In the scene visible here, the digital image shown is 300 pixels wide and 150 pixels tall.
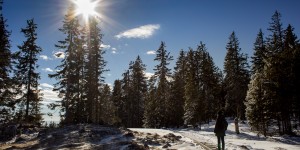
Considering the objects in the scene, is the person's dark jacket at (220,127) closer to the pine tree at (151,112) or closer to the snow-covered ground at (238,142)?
the snow-covered ground at (238,142)

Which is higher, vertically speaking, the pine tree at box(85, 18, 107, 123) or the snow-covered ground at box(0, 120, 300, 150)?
the pine tree at box(85, 18, 107, 123)

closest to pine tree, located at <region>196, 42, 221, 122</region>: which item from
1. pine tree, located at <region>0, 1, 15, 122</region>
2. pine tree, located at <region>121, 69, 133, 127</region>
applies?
pine tree, located at <region>121, 69, 133, 127</region>

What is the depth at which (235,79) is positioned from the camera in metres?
57.3

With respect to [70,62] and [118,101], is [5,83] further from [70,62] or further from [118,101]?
[118,101]

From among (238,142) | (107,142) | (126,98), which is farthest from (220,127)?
(126,98)

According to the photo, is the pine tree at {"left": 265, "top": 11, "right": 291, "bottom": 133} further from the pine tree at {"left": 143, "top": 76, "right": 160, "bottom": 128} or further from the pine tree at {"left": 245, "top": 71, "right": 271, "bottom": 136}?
the pine tree at {"left": 143, "top": 76, "right": 160, "bottom": 128}

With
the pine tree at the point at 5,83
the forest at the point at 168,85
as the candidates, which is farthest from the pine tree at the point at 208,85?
the pine tree at the point at 5,83

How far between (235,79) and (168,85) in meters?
12.9

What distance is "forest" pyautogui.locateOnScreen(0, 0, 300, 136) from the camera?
117ft

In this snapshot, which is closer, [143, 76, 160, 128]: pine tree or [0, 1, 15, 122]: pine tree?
[0, 1, 15, 122]: pine tree

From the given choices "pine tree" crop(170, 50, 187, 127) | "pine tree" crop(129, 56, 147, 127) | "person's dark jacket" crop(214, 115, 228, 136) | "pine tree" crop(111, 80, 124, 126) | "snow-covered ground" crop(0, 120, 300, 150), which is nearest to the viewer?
"person's dark jacket" crop(214, 115, 228, 136)

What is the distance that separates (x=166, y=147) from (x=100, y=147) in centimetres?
421

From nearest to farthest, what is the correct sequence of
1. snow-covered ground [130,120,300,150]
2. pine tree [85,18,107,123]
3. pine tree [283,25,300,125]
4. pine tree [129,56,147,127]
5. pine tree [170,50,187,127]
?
1. snow-covered ground [130,120,300,150]
2. pine tree [283,25,300,125]
3. pine tree [85,18,107,123]
4. pine tree [170,50,187,127]
5. pine tree [129,56,147,127]

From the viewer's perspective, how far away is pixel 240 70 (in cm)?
5812
